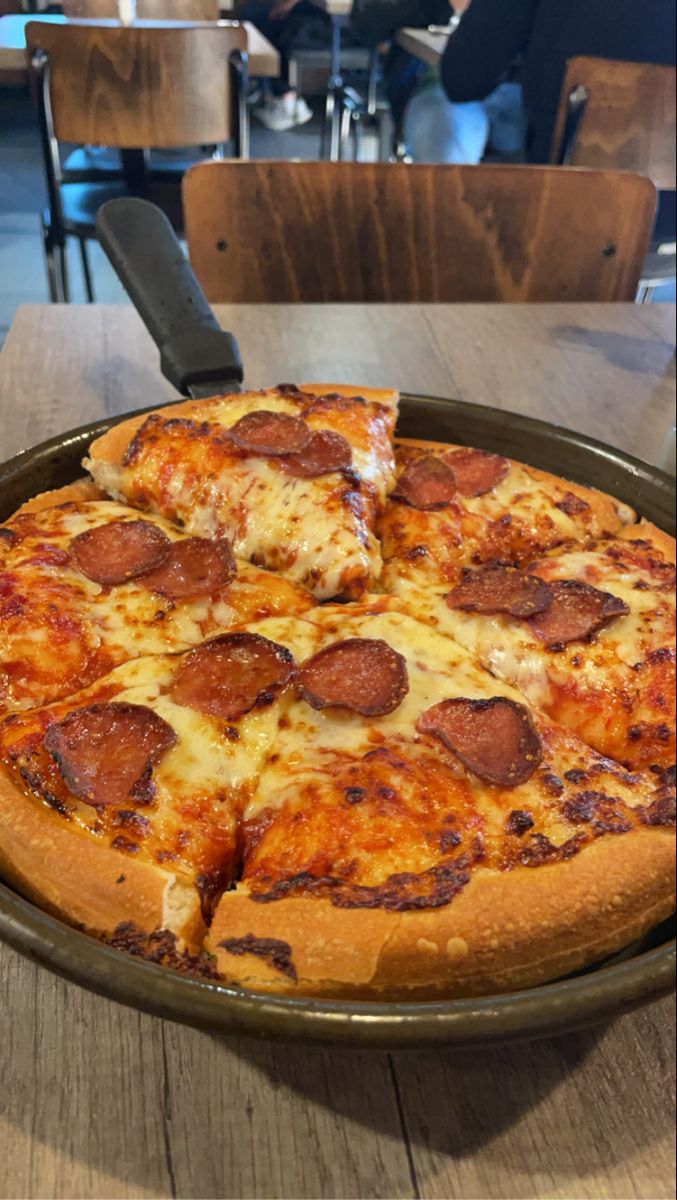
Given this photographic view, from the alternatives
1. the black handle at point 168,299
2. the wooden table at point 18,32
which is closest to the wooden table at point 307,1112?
the black handle at point 168,299

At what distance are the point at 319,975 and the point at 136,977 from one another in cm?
12

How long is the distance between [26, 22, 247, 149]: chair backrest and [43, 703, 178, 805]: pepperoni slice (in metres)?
1.75

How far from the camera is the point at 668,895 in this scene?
0.66 meters

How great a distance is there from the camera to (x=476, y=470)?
106 centimetres

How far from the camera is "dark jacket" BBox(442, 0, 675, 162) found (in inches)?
111

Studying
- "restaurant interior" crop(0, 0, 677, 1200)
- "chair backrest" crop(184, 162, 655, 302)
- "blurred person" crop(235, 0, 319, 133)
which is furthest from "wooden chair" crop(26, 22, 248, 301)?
"blurred person" crop(235, 0, 319, 133)

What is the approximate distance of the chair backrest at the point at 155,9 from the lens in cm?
188

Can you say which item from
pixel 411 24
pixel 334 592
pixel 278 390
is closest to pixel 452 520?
pixel 334 592

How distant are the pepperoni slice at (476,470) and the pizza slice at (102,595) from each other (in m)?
0.25

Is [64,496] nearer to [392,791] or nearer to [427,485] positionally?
[427,485]

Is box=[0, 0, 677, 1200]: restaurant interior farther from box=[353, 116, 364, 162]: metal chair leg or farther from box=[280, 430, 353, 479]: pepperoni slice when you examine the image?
box=[353, 116, 364, 162]: metal chair leg

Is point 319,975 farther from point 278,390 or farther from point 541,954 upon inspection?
point 278,390

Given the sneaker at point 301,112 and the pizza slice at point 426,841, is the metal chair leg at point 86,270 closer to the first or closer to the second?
the pizza slice at point 426,841

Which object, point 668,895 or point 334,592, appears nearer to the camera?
point 668,895
